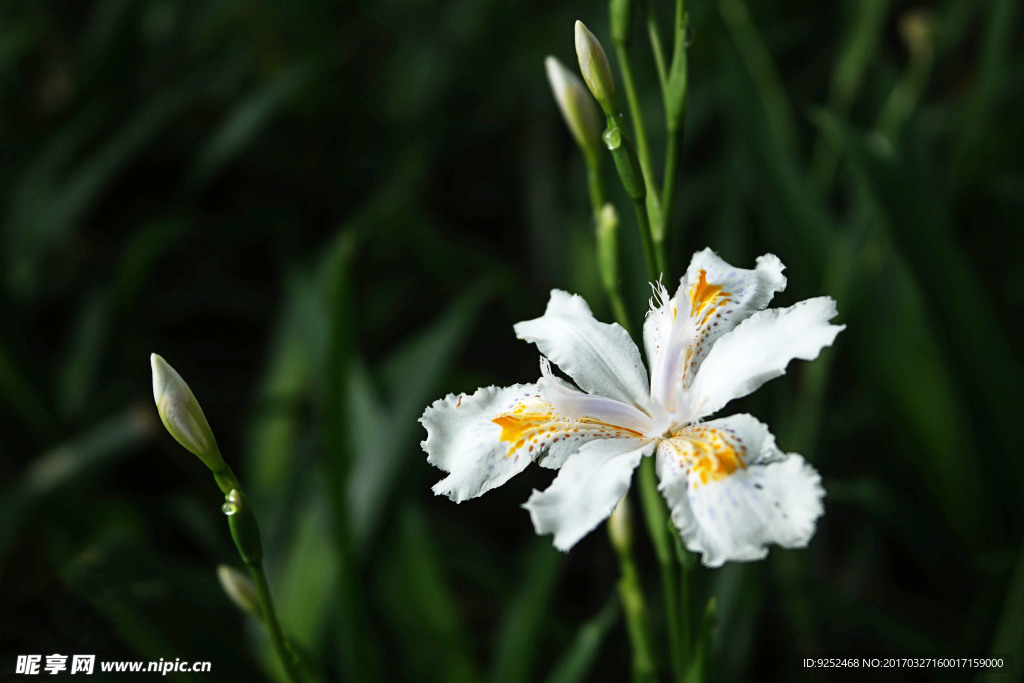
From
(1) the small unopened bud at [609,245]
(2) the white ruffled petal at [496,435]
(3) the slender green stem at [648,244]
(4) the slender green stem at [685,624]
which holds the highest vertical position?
(1) the small unopened bud at [609,245]

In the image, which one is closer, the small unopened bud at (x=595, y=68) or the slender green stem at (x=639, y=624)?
the small unopened bud at (x=595, y=68)

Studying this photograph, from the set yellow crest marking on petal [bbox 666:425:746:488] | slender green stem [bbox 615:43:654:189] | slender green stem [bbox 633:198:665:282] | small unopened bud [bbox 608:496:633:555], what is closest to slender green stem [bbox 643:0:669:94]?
slender green stem [bbox 615:43:654:189]

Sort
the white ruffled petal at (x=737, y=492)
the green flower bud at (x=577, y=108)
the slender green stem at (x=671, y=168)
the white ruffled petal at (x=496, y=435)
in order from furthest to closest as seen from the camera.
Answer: the green flower bud at (x=577, y=108), the slender green stem at (x=671, y=168), the white ruffled petal at (x=496, y=435), the white ruffled petal at (x=737, y=492)

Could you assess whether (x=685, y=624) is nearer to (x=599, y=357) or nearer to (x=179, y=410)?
(x=599, y=357)

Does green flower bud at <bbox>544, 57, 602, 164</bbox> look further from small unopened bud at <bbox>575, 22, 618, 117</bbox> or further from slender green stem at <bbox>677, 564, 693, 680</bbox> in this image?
slender green stem at <bbox>677, 564, 693, 680</bbox>

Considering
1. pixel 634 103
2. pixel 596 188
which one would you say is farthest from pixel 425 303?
pixel 634 103

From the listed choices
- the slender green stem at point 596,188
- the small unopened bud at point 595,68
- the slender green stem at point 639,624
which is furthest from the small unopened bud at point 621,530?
the small unopened bud at point 595,68

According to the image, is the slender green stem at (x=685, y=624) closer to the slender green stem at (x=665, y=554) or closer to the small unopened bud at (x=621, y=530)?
the slender green stem at (x=665, y=554)
